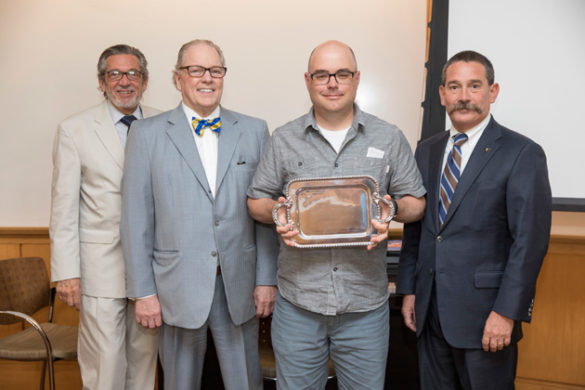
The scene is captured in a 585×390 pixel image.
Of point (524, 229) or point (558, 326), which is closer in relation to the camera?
point (524, 229)

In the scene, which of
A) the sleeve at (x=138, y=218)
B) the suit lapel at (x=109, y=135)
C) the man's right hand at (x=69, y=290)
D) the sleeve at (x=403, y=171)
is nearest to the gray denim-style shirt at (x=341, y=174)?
the sleeve at (x=403, y=171)

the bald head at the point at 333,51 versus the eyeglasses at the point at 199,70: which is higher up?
the bald head at the point at 333,51

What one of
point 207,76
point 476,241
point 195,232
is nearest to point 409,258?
point 476,241

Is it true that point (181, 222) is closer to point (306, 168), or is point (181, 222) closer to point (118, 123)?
point (306, 168)

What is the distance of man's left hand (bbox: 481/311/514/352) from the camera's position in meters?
1.68

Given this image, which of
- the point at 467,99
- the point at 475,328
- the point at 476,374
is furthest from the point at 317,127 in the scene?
the point at 476,374

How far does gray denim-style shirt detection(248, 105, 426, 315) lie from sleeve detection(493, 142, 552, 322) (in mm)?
352

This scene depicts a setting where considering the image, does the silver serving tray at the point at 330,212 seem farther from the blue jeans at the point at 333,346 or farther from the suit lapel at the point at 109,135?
the suit lapel at the point at 109,135

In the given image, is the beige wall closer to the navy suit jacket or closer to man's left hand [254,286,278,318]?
the navy suit jacket

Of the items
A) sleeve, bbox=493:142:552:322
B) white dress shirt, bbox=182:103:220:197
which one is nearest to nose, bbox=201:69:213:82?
white dress shirt, bbox=182:103:220:197

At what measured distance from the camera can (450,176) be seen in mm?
1853

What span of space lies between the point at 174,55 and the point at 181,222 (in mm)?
1892

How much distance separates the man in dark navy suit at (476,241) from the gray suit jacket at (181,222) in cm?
81

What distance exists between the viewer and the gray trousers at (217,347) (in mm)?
2004
